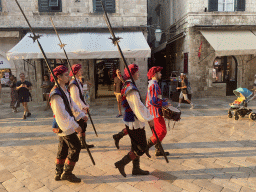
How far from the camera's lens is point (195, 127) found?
20.2ft

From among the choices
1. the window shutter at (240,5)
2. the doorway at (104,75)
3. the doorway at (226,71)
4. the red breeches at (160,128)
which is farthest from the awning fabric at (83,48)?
the window shutter at (240,5)

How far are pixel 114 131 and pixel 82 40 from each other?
546 centimetres

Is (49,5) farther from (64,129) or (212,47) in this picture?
(64,129)

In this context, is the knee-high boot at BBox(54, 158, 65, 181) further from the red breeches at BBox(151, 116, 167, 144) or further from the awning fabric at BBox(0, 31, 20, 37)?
the awning fabric at BBox(0, 31, 20, 37)

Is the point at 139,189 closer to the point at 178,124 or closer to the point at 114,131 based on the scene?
the point at 114,131

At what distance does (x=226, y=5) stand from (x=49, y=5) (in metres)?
9.93

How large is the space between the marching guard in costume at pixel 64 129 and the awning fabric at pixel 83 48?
17.5 feet

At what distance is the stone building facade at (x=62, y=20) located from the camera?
1038cm

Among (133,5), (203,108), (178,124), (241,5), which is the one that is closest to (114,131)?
(178,124)

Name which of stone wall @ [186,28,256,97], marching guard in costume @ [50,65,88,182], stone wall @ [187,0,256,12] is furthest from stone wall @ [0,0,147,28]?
marching guard in costume @ [50,65,88,182]

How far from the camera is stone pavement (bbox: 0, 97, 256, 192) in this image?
10.3 ft

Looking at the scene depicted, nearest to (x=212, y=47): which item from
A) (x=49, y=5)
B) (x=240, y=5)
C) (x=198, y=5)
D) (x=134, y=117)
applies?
(x=198, y=5)

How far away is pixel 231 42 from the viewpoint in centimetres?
1026

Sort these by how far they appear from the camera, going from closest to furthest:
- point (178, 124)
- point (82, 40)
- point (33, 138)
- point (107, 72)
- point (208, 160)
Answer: point (208, 160)
point (33, 138)
point (178, 124)
point (82, 40)
point (107, 72)
